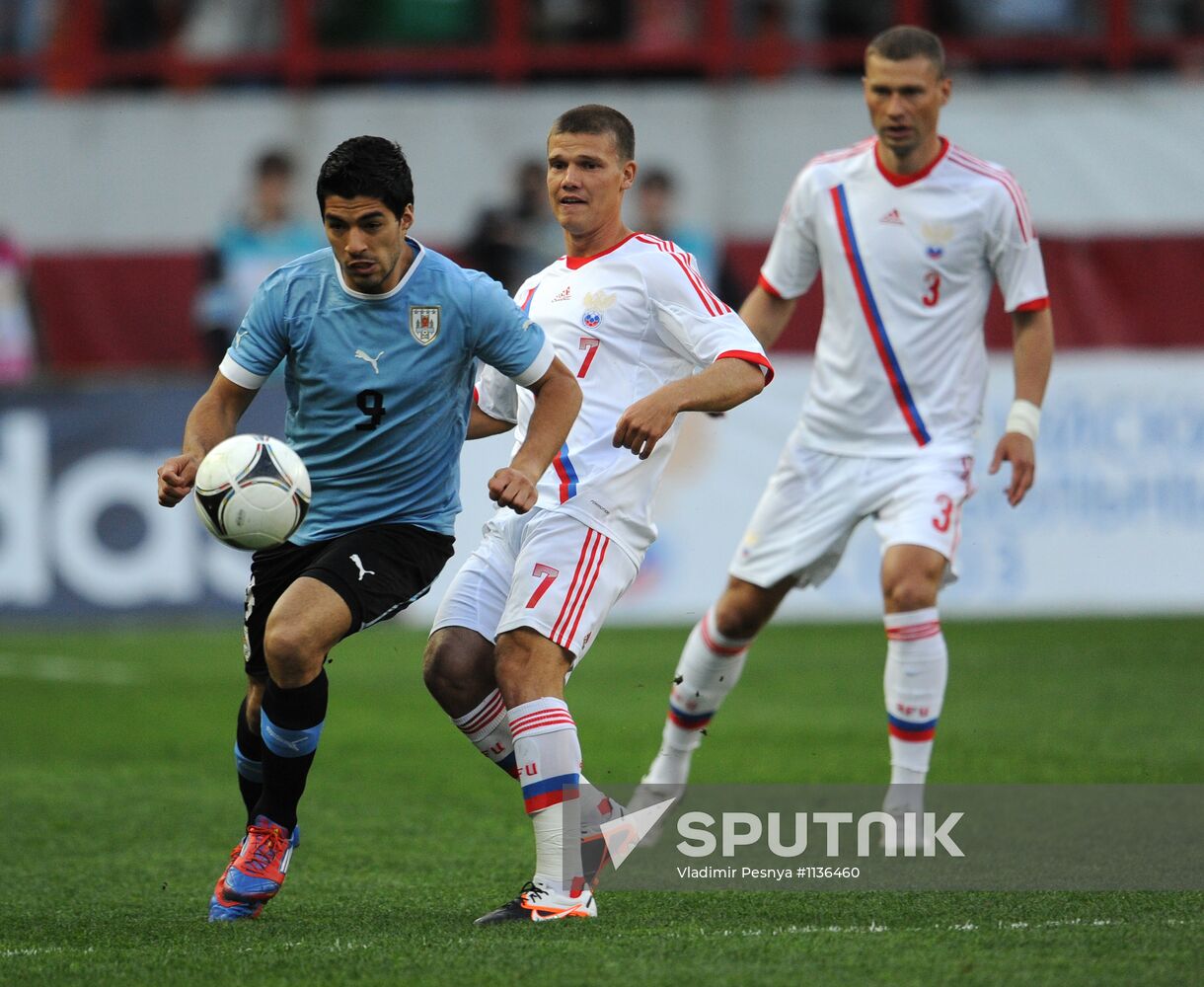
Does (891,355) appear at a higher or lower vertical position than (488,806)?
higher

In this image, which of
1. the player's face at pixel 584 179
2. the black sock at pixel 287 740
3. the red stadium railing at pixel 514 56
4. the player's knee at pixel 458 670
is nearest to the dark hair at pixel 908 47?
the player's face at pixel 584 179

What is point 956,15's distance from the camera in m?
17.7

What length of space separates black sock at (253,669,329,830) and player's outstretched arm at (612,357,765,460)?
41.5 inches

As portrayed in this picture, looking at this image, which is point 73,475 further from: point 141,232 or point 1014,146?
point 1014,146

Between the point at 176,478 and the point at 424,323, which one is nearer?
the point at 176,478

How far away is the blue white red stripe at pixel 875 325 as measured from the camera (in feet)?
21.7

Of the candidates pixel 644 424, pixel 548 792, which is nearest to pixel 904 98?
pixel 644 424

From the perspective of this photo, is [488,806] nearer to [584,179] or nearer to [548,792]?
[548,792]

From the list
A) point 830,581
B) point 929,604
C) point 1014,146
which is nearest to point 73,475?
point 830,581

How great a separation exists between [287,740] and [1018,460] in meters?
2.63

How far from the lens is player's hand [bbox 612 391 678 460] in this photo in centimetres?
499

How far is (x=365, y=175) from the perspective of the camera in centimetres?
495

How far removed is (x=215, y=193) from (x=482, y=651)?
12.6 metres

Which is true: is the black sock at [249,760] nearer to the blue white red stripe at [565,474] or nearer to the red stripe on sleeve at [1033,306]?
the blue white red stripe at [565,474]
